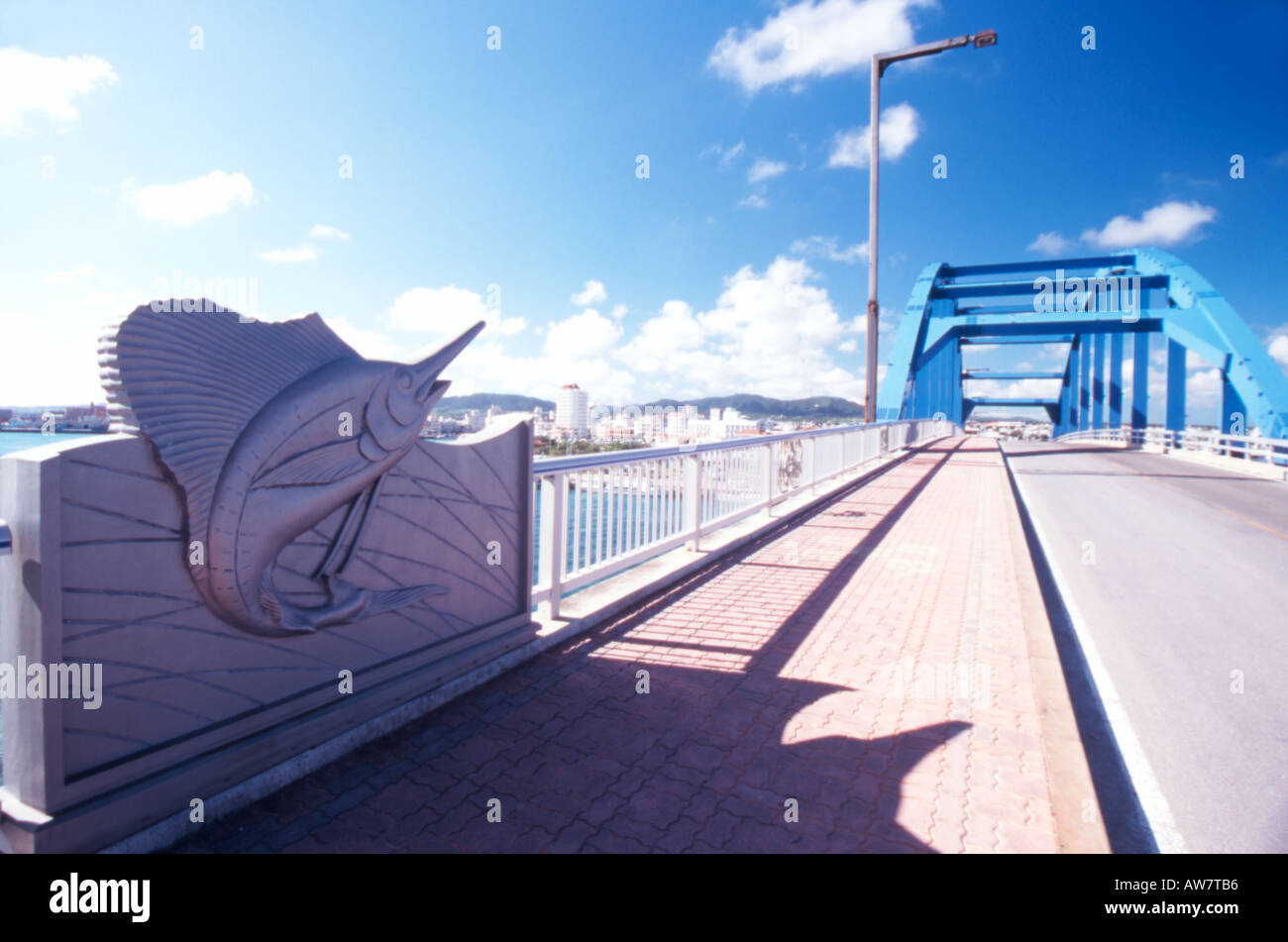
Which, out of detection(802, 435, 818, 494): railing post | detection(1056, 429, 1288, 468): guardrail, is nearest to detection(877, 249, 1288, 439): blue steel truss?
detection(1056, 429, 1288, 468): guardrail

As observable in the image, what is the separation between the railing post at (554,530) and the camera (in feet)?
14.9

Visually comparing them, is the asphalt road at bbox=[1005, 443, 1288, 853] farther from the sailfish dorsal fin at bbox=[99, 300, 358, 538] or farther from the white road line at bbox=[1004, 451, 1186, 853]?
the sailfish dorsal fin at bbox=[99, 300, 358, 538]

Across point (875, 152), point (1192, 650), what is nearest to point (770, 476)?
point (1192, 650)

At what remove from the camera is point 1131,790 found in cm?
316

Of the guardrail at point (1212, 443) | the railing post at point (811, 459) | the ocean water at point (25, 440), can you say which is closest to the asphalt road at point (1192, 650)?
the railing post at point (811, 459)

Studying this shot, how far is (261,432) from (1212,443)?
103ft

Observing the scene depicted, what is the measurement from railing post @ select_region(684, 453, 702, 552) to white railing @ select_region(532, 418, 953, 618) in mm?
A: 10

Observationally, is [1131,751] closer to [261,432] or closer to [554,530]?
[554,530]

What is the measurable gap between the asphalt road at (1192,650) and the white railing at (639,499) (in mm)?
3451

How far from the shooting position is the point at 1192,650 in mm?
5059

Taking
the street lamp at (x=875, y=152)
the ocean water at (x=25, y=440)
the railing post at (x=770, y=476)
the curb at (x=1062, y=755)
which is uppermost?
the street lamp at (x=875, y=152)

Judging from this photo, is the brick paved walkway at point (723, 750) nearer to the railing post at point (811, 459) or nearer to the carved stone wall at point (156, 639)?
the carved stone wall at point (156, 639)
